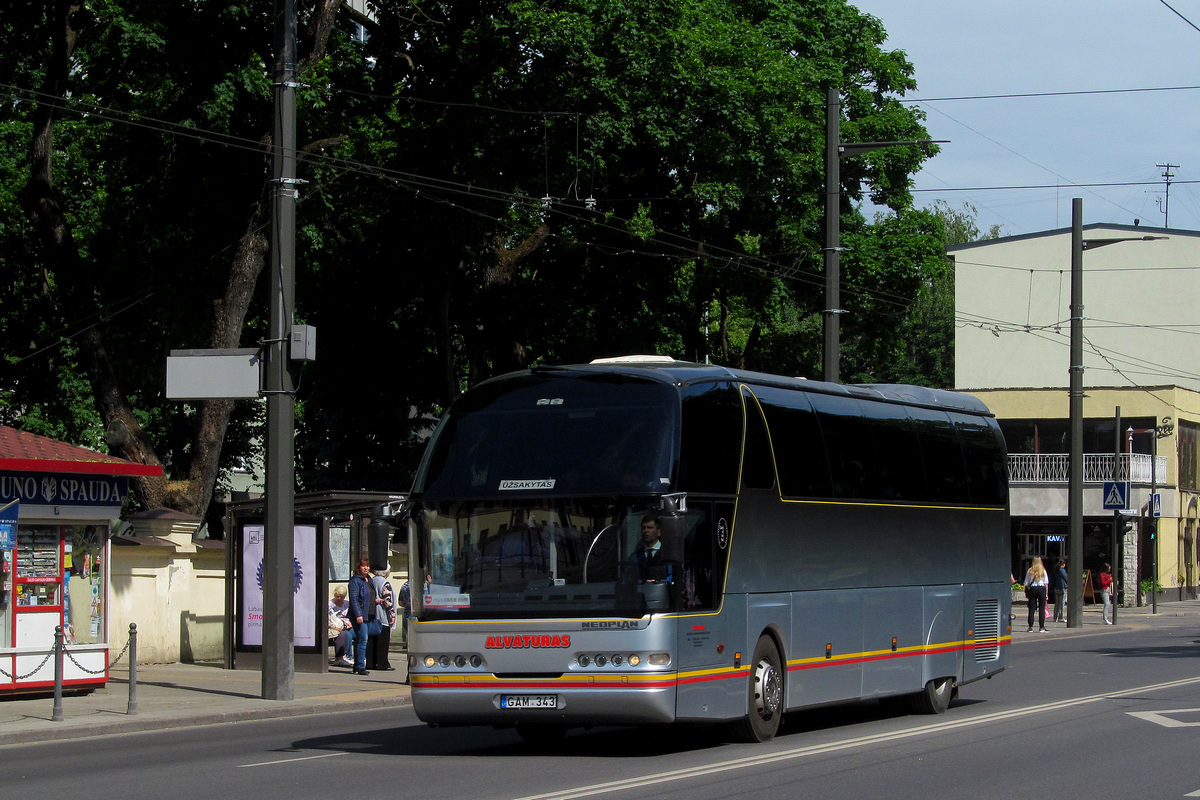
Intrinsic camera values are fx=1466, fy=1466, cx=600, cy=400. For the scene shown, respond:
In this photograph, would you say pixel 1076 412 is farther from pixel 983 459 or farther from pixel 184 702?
pixel 184 702

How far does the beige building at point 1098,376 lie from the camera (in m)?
54.0

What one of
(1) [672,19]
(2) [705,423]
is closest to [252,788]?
(2) [705,423]

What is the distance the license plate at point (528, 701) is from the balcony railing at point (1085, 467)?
144ft

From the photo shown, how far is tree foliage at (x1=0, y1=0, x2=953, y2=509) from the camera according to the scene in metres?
28.0

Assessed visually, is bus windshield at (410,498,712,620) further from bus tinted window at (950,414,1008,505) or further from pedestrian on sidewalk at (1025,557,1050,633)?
pedestrian on sidewalk at (1025,557,1050,633)

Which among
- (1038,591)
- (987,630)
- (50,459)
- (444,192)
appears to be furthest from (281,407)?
(1038,591)

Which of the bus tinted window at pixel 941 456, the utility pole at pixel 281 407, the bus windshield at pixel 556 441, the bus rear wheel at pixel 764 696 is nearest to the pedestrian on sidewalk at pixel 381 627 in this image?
the utility pole at pixel 281 407

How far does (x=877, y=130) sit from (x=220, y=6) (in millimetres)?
16787

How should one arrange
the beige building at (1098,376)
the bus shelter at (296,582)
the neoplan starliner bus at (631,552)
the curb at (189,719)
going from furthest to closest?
the beige building at (1098,376), the bus shelter at (296,582), the curb at (189,719), the neoplan starliner bus at (631,552)

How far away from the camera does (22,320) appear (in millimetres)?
35406

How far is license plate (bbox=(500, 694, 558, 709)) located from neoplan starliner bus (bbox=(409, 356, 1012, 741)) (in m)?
0.02

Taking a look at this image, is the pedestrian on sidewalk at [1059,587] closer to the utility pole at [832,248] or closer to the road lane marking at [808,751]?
the utility pole at [832,248]

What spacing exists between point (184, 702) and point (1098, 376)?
5288cm

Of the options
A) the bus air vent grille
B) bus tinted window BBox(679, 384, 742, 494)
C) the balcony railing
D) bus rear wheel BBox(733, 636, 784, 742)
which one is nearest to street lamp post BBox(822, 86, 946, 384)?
the bus air vent grille
